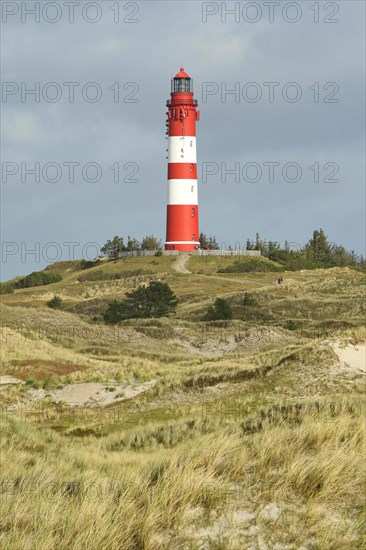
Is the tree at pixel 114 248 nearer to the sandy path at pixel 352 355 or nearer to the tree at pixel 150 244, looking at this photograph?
the tree at pixel 150 244

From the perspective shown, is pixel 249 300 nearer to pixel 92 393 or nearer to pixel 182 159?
pixel 182 159

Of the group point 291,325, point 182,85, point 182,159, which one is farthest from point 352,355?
point 182,85

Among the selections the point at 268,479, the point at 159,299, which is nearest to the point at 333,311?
Result: the point at 159,299

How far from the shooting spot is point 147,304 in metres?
67.9

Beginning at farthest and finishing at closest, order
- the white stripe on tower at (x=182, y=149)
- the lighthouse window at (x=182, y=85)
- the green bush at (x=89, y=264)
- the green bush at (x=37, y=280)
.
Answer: the green bush at (x=89, y=264), the green bush at (x=37, y=280), the lighthouse window at (x=182, y=85), the white stripe on tower at (x=182, y=149)

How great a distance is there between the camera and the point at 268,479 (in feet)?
28.3

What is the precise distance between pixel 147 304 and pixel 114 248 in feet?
178

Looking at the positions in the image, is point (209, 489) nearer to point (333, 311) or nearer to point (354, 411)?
point (354, 411)

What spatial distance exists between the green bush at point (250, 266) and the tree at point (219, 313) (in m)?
32.2

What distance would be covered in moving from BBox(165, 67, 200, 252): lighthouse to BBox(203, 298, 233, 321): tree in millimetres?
29750

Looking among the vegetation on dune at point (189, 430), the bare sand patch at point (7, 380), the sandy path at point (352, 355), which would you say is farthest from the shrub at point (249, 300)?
the bare sand patch at point (7, 380)

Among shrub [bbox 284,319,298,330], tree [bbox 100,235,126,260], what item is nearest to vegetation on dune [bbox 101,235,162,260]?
tree [bbox 100,235,126,260]

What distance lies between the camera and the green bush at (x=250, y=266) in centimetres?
9889

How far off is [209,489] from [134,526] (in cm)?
107
